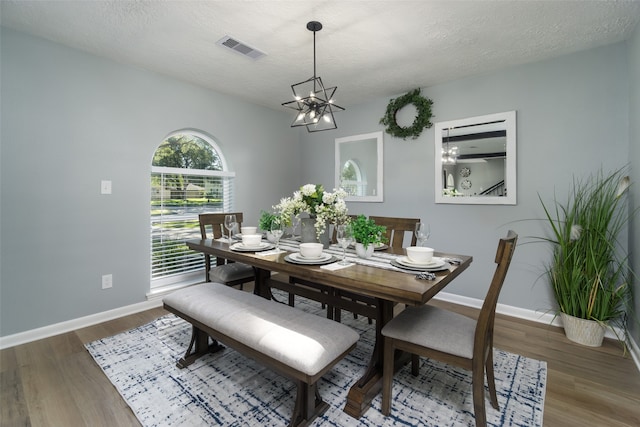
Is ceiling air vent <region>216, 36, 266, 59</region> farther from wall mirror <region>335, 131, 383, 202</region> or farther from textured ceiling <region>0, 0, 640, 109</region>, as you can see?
wall mirror <region>335, 131, 383, 202</region>

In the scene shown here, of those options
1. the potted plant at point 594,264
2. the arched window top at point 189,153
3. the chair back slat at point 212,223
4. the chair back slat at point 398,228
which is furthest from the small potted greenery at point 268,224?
the potted plant at point 594,264

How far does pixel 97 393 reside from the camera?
1.77m

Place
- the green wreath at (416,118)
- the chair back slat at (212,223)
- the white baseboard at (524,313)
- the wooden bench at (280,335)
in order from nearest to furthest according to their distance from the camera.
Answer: the wooden bench at (280,335) → the white baseboard at (524,313) → the chair back slat at (212,223) → the green wreath at (416,118)

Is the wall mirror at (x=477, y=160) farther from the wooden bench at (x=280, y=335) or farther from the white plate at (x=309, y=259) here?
the wooden bench at (x=280, y=335)

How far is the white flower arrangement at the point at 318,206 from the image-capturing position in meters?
2.05

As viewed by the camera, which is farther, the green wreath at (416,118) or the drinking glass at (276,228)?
the green wreath at (416,118)

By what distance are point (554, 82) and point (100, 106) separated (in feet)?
14.0

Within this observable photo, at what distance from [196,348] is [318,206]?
1.34 metres

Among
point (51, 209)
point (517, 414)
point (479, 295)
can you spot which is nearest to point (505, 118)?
point (479, 295)

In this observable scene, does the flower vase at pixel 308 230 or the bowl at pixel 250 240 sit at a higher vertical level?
the flower vase at pixel 308 230

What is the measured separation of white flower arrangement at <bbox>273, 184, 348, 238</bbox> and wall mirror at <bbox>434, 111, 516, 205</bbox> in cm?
179

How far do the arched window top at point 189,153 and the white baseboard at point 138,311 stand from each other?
4.79ft

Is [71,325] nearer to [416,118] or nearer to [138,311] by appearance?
[138,311]

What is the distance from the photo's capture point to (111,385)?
1.84 meters
